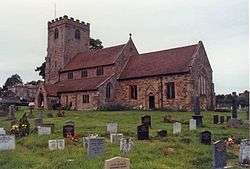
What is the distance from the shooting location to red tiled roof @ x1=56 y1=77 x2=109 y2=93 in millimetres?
44125

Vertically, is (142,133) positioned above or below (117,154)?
above

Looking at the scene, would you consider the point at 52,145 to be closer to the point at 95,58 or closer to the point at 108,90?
the point at 108,90

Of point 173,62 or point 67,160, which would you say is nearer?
point 67,160

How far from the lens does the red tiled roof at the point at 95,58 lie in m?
47.1

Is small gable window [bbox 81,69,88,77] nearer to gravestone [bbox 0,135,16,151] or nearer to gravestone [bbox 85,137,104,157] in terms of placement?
gravestone [bbox 0,135,16,151]

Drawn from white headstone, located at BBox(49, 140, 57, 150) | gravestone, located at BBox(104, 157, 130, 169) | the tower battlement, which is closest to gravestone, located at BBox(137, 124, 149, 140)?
white headstone, located at BBox(49, 140, 57, 150)

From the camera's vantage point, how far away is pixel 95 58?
163 feet

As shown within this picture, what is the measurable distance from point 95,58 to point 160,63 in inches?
385

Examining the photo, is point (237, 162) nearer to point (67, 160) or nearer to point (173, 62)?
point (67, 160)

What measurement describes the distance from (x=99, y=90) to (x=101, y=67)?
4.66 m

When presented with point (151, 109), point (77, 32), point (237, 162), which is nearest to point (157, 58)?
point (151, 109)

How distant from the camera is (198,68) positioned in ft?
135

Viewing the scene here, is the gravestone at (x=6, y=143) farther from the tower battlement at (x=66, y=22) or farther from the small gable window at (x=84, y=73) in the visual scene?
the tower battlement at (x=66, y=22)

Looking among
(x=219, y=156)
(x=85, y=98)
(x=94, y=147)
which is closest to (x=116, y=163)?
(x=94, y=147)
